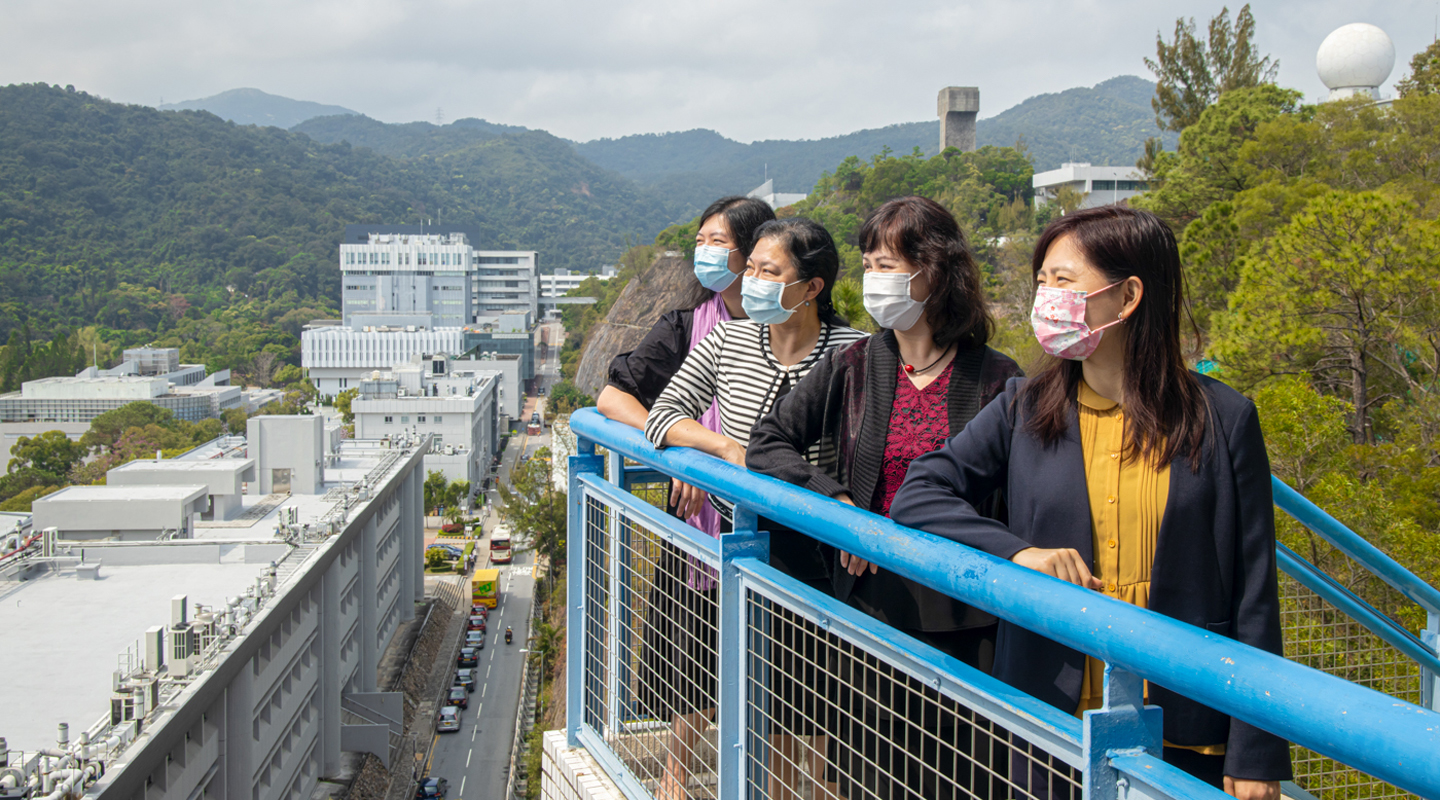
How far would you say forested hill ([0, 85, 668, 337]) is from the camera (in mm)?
77062

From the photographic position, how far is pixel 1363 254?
921cm

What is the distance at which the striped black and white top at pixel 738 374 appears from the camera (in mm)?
2514

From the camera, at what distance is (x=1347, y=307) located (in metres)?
9.59

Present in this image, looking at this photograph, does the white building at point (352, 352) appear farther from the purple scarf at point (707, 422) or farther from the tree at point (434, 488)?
the purple scarf at point (707, 422)

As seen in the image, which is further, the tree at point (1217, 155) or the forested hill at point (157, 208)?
the forested hill at point (157, 208)

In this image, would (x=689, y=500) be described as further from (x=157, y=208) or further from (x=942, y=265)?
(x=157, y=208)

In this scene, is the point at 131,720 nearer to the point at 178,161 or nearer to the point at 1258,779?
the point at 1258,779

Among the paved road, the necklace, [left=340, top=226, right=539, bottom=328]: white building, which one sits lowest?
the paved road

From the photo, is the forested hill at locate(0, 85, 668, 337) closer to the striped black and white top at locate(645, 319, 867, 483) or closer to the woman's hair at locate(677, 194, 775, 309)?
the woman's hair at locate(677, 194, 775, 309)

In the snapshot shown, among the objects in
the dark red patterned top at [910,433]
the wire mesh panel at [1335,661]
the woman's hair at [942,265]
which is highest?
the woman's hair at [942,265]

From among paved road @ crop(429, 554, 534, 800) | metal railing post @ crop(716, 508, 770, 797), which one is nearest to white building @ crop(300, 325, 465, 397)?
paved road @ crop(429, 554, 534, 800)

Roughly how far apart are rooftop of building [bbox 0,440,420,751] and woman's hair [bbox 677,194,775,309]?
9014mm

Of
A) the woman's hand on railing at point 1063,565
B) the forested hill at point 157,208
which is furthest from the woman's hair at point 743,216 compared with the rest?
the forested hill at point 157,208

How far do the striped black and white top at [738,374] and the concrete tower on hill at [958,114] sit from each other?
5756 centimetres
